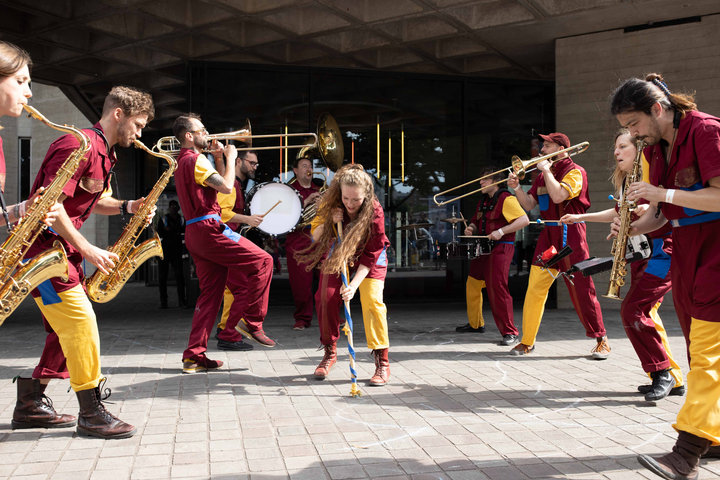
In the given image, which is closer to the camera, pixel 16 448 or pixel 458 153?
pixel 16 448

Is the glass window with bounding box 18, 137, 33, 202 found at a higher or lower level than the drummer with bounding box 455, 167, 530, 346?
higher

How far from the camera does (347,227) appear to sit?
14.3 feet

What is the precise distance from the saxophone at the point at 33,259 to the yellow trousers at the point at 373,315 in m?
2.09

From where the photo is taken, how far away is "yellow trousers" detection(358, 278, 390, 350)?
Result: 433 cm

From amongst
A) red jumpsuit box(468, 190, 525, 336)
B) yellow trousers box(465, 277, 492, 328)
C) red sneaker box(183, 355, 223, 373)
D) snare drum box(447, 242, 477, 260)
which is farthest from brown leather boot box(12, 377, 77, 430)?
yellow trousers box(465, 277, 492, 328)

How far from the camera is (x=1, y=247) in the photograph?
286 cm

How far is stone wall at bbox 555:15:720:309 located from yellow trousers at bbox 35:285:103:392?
7925mm

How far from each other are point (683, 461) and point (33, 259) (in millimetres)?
3219

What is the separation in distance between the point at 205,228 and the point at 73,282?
5.83ft

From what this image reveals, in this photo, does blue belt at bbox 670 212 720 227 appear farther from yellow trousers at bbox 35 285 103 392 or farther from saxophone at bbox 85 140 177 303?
saxophone at bbox 85 140 177 303

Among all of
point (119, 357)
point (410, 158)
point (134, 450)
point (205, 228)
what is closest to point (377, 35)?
point (410, 158)

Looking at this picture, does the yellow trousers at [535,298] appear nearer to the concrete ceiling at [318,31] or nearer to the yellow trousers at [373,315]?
the yellow trousers at [373,315]

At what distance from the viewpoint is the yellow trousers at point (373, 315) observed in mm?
4332

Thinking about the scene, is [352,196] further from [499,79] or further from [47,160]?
[499,79]
